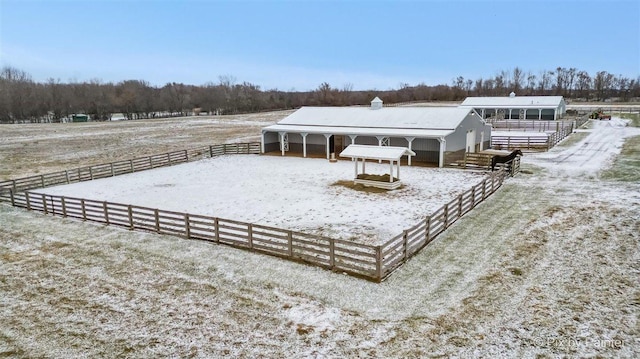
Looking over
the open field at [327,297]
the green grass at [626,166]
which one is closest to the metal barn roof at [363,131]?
the green grass at [626,166]

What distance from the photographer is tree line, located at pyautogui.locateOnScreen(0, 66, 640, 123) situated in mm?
82375

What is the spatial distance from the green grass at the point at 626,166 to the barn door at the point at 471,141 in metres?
8.22

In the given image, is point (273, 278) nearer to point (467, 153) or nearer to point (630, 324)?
point (630, 324)

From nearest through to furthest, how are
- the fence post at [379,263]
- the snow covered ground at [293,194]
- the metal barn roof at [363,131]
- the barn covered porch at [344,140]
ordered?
1. the fence post at [379,263]
2. the snow covered ground at [293,194]
3. the metal barn roof at [363,131]
4. the barn covered porch at [344,140]

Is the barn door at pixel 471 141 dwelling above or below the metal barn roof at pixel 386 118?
below

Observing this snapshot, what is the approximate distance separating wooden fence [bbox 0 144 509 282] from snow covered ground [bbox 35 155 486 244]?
996 millimetres

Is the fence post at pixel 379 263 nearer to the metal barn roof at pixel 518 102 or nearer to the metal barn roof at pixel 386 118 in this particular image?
the metal barn roof at pixel 386 118

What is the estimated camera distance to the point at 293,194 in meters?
18.9

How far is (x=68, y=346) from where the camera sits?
7.69 meters

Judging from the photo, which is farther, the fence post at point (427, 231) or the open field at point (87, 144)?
the open field at point (87, 144)

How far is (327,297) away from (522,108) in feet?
170

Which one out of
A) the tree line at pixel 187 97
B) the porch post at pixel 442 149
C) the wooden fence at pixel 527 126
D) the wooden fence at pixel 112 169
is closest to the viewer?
the wooden fence at pixel 112 169

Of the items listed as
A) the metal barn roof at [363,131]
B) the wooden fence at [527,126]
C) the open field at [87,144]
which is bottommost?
the open field at [87,144]

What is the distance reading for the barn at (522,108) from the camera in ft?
174
